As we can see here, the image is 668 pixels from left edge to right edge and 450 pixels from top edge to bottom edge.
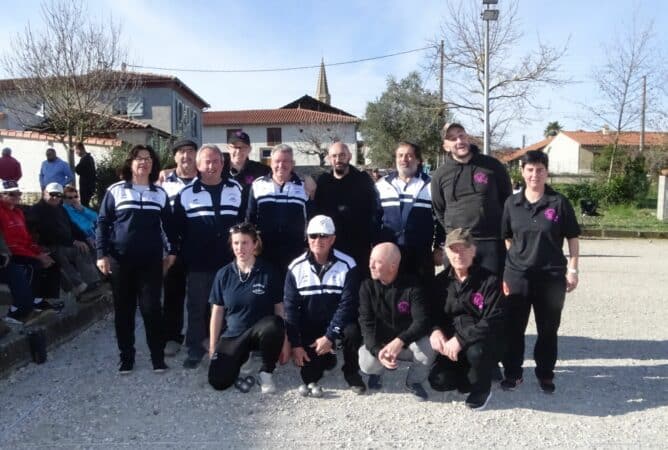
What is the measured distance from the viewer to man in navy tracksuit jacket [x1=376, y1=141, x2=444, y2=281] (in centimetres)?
504

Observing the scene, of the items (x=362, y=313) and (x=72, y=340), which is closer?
(x=362, y=313)

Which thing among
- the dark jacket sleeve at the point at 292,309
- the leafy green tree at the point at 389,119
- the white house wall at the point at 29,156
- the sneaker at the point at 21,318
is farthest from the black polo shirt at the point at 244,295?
the leafy green tree at the point at 389,119

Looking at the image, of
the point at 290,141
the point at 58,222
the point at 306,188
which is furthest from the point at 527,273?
the point at 290,141

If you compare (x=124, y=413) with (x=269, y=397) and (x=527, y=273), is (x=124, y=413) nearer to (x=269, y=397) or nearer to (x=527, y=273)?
(x=269, y=397)

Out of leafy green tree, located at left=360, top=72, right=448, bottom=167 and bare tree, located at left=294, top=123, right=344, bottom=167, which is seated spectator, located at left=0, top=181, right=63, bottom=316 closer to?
leafy green tree, located at left=360, top=72, right=448, bottom=167

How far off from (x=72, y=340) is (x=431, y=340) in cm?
375

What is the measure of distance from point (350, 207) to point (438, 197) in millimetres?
781

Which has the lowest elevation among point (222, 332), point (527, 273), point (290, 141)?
point (222, 332)

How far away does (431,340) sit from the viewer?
14.3 feet

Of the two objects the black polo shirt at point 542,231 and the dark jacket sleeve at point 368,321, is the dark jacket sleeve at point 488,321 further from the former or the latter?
the dark jacket sleeve at point 368,321

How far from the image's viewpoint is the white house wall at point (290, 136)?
52.9 meters

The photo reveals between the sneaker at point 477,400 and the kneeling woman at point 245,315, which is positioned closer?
the sneaker at point 477,400

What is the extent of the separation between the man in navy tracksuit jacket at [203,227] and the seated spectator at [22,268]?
5.57 ft

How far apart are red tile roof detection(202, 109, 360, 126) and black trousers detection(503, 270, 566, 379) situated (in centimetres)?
5037
